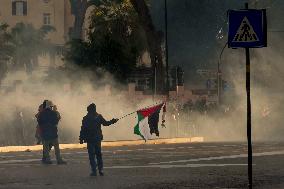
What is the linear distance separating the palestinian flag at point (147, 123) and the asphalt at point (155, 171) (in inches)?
190

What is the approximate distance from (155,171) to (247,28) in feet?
26.7

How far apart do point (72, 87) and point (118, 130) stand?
399 cm

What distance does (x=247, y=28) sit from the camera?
1416 centimetres

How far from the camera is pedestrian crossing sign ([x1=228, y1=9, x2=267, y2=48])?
1411 cm

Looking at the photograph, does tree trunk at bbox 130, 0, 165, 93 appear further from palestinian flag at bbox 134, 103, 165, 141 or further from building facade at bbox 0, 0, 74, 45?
building facade at bbox 0, 0, 74, 45

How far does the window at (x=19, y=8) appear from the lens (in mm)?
127062

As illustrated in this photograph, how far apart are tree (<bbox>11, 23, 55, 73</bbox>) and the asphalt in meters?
79.0

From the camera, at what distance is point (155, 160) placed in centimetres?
→ 2570

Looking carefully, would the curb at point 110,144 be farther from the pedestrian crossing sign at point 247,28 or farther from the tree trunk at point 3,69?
the tree trunk at point 3,69

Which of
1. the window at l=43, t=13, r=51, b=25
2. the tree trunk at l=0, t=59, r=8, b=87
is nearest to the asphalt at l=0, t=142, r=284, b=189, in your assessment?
the tree trunk at l=0, t=59, r=8, b=87

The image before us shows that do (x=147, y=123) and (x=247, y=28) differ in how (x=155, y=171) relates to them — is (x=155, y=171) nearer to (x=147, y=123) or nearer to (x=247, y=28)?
(x=247, y=28)

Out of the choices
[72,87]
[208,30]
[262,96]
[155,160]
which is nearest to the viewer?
[155,160]

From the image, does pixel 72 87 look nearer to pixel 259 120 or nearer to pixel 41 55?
pixel 259 120

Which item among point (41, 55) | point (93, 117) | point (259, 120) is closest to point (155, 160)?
point (93, 117)
